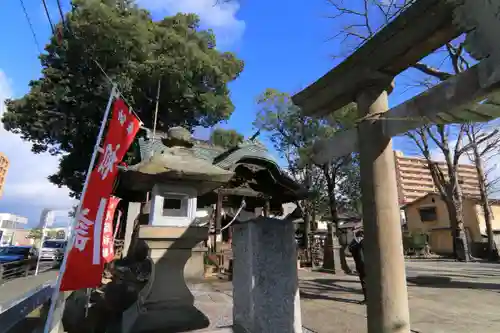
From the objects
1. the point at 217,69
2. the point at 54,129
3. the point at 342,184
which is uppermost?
the point at 217,69

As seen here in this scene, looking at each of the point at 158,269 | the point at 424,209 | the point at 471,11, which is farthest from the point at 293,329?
the point at 424,209

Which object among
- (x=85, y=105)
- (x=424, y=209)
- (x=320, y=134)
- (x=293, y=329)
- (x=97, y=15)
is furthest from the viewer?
(x=424, y=209)

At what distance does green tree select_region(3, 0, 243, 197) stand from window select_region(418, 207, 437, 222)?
29.3 m

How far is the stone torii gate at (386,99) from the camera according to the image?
2383 mm

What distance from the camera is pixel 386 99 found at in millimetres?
3342

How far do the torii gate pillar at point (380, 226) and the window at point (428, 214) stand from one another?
126 ft

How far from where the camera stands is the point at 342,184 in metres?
25.9

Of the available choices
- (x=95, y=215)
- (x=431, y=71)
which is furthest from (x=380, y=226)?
(x=431, y=71)

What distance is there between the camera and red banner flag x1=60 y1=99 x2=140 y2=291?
12.6ft

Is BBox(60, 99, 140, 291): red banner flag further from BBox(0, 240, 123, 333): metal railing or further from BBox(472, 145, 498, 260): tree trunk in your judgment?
BBox(472, 145, 498, 260): tree trunk

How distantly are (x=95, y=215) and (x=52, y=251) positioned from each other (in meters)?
28.1

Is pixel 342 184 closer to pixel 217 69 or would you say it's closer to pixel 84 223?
pixel 217 69

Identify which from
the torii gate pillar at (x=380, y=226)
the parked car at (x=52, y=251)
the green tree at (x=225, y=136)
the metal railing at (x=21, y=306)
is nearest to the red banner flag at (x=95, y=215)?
the metal railing at (x=21, y=306)

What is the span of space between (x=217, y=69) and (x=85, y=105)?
8.99m
